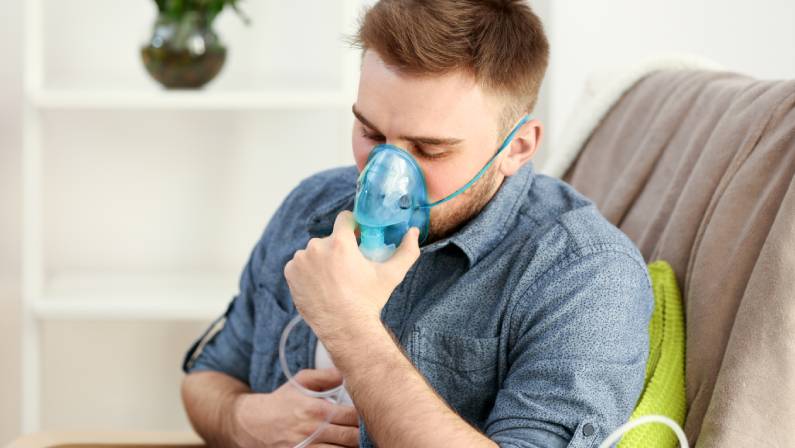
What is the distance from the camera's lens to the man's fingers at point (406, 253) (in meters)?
1.18

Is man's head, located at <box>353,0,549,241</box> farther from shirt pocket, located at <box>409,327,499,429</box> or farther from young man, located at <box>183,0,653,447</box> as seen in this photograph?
shirt pocket, located at <box>409,327,499,429</box>

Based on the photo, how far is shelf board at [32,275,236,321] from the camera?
2.23m

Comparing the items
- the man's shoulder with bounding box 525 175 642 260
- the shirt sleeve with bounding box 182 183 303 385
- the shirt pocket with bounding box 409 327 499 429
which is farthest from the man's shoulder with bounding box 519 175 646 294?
the shirt sleeve with bounding box 182 183 303 385

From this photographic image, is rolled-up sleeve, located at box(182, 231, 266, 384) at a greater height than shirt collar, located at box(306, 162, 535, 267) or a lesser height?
lesser

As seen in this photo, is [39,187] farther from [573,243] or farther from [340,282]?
[573,243]

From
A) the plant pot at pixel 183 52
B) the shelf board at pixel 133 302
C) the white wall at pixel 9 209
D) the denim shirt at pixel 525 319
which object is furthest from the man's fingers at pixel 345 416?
the white wall at pixel 9 209

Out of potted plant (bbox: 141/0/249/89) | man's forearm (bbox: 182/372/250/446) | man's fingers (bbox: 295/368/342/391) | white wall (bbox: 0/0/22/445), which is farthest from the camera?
white wall (bbox: 0/0/22/445)

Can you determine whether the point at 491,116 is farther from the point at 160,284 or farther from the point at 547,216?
the point at 160,284

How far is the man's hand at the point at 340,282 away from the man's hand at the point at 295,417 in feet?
0.80

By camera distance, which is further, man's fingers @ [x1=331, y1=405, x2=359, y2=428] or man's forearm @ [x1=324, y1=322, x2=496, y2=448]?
man's fingers @ [x1=331, y1=405, x2=359, y2=428]

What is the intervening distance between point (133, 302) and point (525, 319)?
51.4 inches

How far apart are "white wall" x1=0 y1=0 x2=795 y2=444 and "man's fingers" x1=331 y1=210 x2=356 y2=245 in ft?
3.71

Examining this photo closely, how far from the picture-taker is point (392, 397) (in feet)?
3.64

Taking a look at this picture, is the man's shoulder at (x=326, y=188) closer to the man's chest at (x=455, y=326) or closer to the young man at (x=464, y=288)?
the young man at (x=464, y=288)
